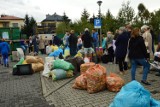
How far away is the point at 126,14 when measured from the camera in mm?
30297

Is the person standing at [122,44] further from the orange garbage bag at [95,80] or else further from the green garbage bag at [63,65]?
the orange garbage bag at [95,80]

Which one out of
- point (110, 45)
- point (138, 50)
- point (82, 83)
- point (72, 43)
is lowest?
point (82, 83)

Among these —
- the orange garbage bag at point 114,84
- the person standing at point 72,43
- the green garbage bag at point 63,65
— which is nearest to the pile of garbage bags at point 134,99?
the orange garbage bag at point 114,84

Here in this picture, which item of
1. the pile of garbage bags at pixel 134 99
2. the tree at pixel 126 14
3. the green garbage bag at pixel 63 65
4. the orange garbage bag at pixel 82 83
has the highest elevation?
the tree at pixel 126 14

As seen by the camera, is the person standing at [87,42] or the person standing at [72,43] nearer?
the person standing at [87,42]

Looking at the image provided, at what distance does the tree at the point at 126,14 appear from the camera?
2968cm

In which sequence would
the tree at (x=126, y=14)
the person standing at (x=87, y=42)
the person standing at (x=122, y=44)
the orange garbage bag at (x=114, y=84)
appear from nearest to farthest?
the orange garbage bag at (x=114, y=84) < the person standing at (x=122, y=44) < the person standing at (x=87, y=42) < the tree at (x=126, y=14)

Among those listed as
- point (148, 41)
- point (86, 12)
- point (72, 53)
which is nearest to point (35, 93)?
point (148, 41)

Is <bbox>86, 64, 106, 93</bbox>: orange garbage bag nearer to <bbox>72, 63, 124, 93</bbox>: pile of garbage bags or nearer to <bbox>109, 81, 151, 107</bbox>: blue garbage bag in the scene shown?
<bbox>72, 63, 124, 93</bbox>: pile of garbage bags

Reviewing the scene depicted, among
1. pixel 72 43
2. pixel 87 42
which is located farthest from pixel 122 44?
pixel 72 43

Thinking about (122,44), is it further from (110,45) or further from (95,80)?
(110,45)

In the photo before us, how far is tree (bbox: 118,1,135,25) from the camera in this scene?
29681mm

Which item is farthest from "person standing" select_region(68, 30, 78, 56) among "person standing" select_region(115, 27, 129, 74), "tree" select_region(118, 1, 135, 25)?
"tree" select_region(118, 1, 135, 25)

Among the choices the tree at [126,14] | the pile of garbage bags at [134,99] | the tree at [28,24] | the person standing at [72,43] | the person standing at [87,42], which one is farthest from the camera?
the tree at [28,24]
